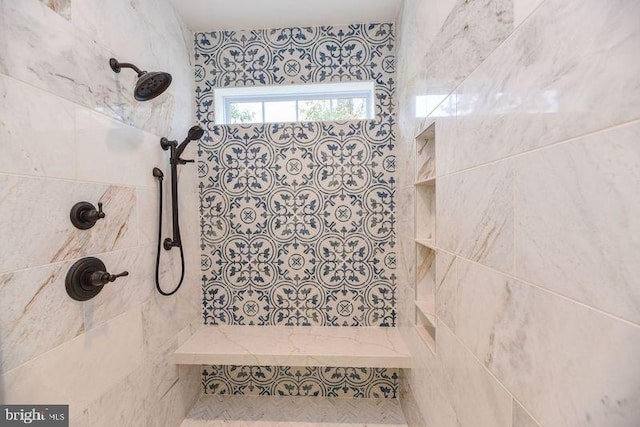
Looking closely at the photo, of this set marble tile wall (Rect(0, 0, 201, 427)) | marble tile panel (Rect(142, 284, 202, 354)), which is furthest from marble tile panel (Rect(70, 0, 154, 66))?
marble tile panel (Rect(142, 284, 202, 354))

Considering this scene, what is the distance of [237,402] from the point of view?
186 cm

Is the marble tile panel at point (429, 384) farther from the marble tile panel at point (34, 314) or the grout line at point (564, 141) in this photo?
the marble tile panel at point (34, 314)

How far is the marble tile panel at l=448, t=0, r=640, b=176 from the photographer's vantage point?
0.38 m

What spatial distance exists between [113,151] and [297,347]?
52.9 inches

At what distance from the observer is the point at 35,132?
2.79ft

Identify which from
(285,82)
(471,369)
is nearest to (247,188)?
(285,82)

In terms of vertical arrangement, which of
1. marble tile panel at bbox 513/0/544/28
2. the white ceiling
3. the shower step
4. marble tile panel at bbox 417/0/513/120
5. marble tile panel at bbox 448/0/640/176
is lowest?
the shower step

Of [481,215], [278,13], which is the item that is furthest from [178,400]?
[278,13]

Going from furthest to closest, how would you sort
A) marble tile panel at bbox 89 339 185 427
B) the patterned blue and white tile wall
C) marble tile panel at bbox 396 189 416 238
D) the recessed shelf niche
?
the patterned blue and white tile wall < marble tile panel at bbox 396 189 416 238 < the recessed shelf niche < marble tile panel at bbox 89 339 185 427

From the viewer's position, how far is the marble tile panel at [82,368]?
2.67ft

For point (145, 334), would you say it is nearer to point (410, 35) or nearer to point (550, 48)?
point (550, 48)

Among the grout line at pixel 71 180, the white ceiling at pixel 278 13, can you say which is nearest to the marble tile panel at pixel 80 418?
the grout line at pixel 71 180

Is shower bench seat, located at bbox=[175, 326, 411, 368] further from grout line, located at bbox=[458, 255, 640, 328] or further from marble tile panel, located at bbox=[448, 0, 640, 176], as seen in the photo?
marble tile panel, located at bbox=[448, 0, 640, 176]

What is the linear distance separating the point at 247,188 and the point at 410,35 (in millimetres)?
1284
